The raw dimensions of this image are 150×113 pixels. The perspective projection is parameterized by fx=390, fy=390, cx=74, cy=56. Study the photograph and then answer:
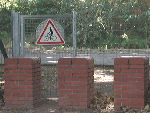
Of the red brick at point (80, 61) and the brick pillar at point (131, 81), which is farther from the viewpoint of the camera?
the red brick at point (80, 61)

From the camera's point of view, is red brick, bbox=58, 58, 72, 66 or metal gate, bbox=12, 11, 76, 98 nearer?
red brick, bbox=58, 58, 72, 66

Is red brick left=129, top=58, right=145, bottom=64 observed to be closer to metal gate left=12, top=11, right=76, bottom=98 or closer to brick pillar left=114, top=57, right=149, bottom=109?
brick pillar left=114, top=57, right=149, bottom=109

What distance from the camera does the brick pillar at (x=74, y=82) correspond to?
7000 millimetres

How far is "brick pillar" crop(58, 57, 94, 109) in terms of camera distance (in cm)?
700

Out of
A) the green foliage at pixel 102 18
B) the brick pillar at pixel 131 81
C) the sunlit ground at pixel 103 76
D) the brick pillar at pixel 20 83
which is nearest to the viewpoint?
the brick pillar at pixel 131 81

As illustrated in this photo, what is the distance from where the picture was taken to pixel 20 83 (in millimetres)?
7227

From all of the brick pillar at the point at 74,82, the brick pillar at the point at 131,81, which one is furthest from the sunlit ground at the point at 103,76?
the brick pillar at the point at 131,81

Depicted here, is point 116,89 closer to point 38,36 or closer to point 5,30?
point 38,36

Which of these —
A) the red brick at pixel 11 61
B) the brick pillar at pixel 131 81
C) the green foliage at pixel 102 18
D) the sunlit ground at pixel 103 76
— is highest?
the green foliage at pixel 102 18

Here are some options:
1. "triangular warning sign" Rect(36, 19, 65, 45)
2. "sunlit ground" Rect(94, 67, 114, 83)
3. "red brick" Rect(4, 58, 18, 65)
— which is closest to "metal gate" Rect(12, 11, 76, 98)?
→ "triangular warning sign" Rect(36, 19, 65, 45)

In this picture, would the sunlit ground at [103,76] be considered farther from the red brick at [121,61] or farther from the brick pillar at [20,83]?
the red brick at [121,61]

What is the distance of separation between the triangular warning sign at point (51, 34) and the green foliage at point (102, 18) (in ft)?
29.4

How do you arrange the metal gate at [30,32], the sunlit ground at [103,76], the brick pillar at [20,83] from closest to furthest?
the brick pillar at [20,83]
the metal gate at [30,32]
the sunlit ground at [103,76]

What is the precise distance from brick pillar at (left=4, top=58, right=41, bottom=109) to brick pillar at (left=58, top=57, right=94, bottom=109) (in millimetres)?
539
